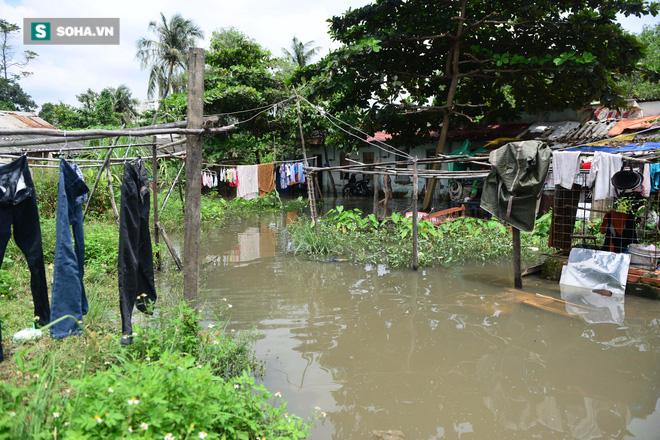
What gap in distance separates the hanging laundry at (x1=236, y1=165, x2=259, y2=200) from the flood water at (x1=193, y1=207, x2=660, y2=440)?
5.93 meters

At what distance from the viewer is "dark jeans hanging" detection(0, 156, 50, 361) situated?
3248 millimetres

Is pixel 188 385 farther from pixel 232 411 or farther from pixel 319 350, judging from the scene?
pixel 319 350

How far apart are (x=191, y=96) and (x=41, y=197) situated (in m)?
8.26

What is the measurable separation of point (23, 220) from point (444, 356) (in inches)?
170

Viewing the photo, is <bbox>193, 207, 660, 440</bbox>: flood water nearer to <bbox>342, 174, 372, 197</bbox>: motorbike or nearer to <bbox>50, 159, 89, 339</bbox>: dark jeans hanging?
<bbox>50, 159, 89, 339</bbox>: dark jeans hanging

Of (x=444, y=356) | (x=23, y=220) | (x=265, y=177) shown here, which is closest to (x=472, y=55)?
(x=265, y=177)

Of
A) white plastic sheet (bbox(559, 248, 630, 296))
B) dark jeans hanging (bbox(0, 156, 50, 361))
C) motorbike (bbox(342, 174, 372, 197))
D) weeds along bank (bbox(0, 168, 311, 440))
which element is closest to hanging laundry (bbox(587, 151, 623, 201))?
white plastic sheet (bbox(559, 248, 630, 296))

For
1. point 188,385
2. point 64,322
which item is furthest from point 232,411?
point 64,322

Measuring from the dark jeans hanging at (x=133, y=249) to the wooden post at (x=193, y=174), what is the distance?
36 centimetres

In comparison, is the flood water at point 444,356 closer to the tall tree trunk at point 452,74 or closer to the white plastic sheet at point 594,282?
the white plastic sheet at point 594,282

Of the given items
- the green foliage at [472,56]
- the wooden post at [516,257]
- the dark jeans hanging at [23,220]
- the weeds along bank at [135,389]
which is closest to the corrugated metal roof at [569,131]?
the green foliage at [472,56]

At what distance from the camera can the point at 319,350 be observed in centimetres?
504

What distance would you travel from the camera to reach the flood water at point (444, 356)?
3742mm

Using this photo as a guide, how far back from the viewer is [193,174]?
401 centimetres
